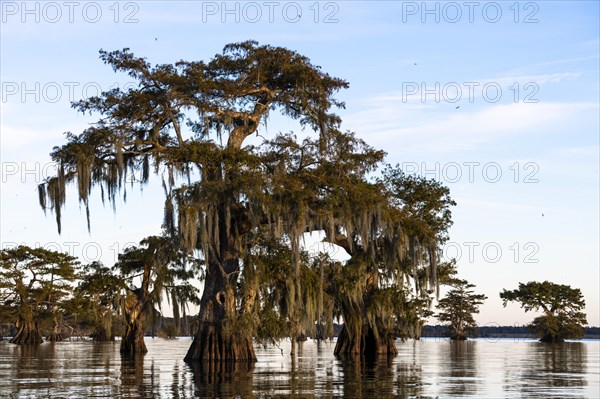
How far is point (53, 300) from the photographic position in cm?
7119

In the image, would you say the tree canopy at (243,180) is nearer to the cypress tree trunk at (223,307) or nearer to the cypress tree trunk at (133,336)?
the cypress tree trunk at (223,307)

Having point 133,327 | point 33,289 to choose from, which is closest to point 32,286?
point 33,289

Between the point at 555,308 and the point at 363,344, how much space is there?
1770 inches

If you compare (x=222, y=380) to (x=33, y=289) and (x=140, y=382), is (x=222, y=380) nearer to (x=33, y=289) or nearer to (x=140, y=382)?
(x=140, y=382)

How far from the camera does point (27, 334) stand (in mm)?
69688

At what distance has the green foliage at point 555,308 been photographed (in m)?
77.1

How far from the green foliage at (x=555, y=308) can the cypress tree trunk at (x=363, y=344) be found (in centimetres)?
4280

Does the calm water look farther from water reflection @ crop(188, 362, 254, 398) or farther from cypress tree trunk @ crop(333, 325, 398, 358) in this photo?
cypress tree trunk @ crop(333, 325, 398, 358)

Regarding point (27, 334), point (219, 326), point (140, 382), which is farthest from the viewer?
point (27, 334)

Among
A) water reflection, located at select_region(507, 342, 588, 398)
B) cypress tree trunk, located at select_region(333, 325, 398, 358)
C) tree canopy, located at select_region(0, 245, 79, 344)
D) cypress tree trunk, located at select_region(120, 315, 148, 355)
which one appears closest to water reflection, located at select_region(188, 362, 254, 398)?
water reflection, located at select_region(507, 342, 588, 398)

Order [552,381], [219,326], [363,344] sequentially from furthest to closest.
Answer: [363,344] → [219,326] → [552,381]

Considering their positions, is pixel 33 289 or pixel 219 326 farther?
pixel 33 289

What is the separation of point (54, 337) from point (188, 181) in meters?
61.9

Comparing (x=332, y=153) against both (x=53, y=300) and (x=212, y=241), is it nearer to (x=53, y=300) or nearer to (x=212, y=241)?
(x=212, y=241)
